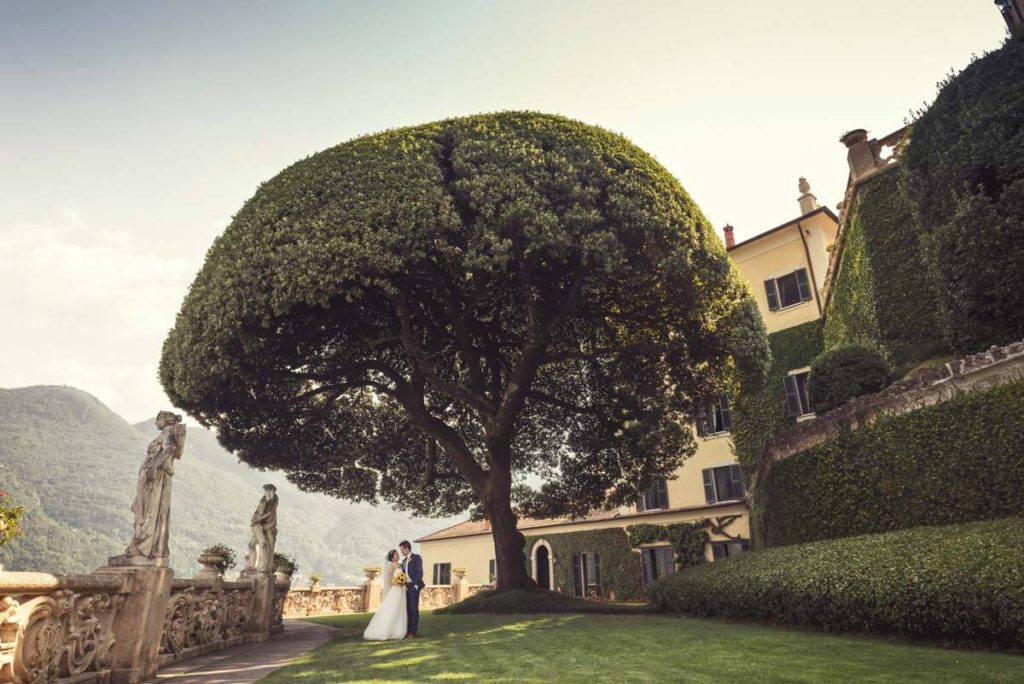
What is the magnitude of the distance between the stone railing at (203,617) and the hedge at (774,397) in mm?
21264

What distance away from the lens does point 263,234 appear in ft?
45.1

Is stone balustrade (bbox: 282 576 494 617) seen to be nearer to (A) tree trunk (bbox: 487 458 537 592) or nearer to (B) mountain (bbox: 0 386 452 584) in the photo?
(A) tree trunk (bbox: 487 458 537 592)

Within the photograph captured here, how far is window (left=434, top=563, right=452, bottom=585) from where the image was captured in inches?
1630

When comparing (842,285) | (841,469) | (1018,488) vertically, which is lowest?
(1018,488)

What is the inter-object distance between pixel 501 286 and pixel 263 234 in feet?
20.7

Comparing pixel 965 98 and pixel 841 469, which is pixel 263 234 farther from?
pixel 965 98

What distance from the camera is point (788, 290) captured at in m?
27.5

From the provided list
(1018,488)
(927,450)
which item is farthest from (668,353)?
(1018,488)

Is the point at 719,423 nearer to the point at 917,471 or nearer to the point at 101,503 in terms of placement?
the point at 917,471

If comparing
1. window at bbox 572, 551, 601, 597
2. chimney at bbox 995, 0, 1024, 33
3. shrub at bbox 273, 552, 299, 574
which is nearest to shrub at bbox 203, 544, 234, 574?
shrub at bbox 273, 552, 299, 574

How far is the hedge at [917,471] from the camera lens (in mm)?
9414

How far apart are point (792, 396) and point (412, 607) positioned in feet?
67.8

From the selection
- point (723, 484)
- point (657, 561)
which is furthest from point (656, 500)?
point (723, 484)

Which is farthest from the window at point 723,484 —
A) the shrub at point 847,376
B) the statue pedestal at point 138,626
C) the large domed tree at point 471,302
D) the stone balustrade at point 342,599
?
the statue pedestal at point 138,626
